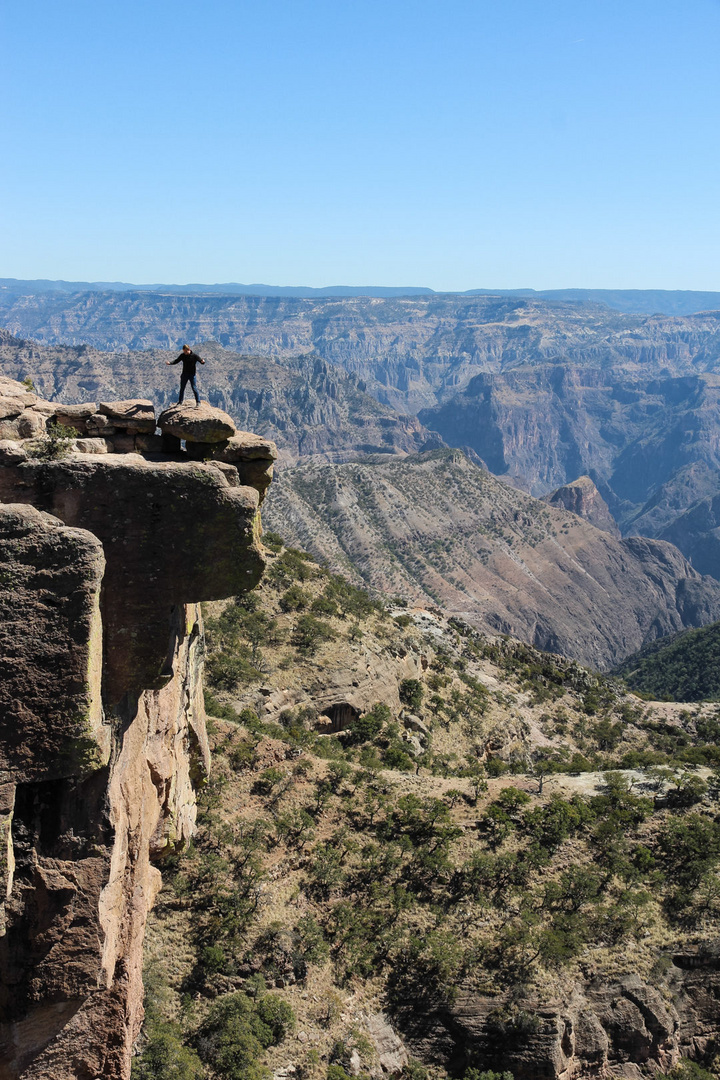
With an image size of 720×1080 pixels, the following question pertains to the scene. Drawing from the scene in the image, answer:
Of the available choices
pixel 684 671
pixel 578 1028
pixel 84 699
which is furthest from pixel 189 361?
pixel 684 671

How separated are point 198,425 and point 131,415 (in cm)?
268

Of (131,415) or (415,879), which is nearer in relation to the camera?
(131,415)

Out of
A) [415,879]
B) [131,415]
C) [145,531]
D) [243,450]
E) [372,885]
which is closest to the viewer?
[145,531]

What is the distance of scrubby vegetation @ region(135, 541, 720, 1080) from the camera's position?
2353 cm

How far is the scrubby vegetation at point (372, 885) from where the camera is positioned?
2353 centimetres

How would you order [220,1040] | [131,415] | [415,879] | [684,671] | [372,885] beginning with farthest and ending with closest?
[684,671] → [415,879] → [372,885] → [131,415] → [220,1040]

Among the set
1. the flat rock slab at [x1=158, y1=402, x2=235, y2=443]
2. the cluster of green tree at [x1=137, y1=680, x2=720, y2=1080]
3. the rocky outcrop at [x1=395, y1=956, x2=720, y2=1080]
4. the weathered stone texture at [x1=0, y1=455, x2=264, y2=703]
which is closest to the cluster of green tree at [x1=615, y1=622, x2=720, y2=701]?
the cluster of green tree at [x1=137, y1=680, x2=720, y2=1080]

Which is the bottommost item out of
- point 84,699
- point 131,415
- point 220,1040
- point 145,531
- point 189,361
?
point 220,1040

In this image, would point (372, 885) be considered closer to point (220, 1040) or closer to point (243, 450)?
point (220, 1040)

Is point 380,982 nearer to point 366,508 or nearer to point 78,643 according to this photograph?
point 78,643

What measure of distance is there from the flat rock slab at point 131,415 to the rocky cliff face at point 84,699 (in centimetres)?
181

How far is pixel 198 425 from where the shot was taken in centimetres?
2066

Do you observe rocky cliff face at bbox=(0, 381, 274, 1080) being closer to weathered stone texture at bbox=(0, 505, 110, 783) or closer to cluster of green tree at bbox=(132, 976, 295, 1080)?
weathered stone texture at bbox=(0, 505, 110, 783)

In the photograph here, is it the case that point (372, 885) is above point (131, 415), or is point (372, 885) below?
below
